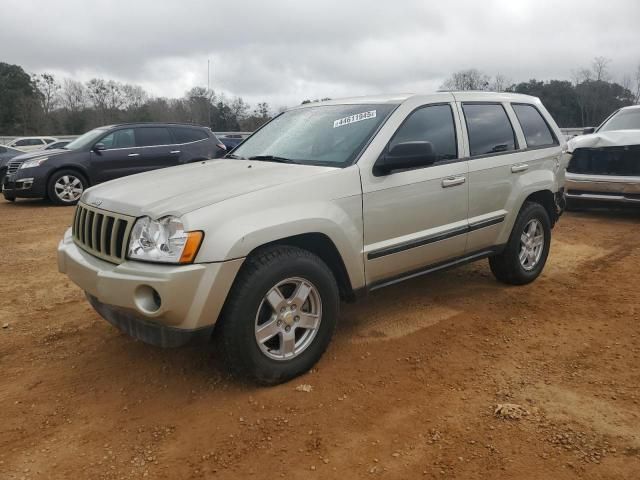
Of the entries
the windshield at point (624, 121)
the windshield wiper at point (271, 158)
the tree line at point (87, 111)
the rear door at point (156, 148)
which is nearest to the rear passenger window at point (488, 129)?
the windshield wiper at point (271, 158)

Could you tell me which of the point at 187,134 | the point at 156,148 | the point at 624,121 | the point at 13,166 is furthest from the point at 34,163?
the point at 624,121

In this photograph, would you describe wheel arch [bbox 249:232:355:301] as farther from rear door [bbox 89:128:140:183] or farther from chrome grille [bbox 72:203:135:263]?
rear door [bbox 89:128:140:183]

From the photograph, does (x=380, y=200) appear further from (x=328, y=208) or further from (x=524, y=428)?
(x=524, y=428)

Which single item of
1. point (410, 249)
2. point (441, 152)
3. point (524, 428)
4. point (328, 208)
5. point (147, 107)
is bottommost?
point (524, 428)

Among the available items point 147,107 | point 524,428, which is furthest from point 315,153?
point 147,107

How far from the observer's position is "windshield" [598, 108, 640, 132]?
29.7 ft

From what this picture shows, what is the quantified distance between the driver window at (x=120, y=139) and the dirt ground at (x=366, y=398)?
683cm

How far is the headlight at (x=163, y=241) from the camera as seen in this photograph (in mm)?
2837

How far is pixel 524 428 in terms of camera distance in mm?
2777

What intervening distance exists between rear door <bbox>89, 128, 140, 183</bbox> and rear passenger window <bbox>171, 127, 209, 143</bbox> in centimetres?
91

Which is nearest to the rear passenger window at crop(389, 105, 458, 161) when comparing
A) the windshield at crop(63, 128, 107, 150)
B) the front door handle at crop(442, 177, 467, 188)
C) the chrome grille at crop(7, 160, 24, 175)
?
the front door handle at crop(442, 177, 467, 188)

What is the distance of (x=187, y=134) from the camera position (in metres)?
11.9

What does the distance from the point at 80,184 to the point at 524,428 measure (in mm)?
10112

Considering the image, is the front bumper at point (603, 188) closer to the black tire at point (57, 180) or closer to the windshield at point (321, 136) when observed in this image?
the windshield at point (321, 136)
